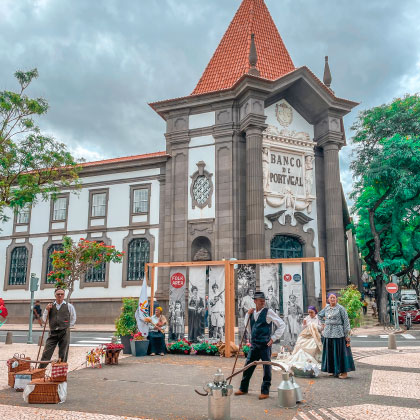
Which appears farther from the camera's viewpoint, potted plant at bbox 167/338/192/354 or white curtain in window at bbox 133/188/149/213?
white curtain in window at bbox 133/188/149/213

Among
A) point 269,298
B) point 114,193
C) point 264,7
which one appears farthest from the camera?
point 264,7

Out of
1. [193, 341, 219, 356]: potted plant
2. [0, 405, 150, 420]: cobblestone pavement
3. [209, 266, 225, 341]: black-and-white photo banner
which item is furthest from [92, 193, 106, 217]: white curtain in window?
[0, 405, 150, 420]: cobblestone pavement

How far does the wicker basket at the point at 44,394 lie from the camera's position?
24.5 ft

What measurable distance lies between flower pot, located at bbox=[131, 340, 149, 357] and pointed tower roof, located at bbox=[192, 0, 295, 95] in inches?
713

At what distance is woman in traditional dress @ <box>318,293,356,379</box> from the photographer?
10016 millimetres

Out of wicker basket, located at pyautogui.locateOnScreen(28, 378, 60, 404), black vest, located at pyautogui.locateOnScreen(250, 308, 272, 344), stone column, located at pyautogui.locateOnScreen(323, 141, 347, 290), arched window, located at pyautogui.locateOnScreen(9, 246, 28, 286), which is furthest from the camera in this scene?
arched window, located at pyautogui.locateOnScreen(9, 246, 28, 286)

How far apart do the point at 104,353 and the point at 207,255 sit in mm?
14133

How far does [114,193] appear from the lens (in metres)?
30.0

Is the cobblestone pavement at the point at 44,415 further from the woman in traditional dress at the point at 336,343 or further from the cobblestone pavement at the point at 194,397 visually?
the woman in traditional dress at the point at 336,343

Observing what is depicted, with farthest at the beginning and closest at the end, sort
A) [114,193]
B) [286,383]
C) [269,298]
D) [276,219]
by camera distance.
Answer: [114,193], [276,219], [269,298], [286,383]

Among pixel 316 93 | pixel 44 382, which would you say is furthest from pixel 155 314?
pixel 316 93

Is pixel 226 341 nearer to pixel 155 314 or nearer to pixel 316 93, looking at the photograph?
pixel 155 314

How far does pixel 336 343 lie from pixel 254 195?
1457cm

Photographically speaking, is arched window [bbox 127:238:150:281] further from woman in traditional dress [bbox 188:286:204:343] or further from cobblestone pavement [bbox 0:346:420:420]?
cobblestone pavement [bbox 0:346:420:420]
